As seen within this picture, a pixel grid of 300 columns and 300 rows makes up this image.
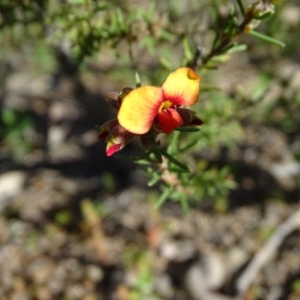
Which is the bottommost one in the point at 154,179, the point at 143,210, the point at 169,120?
the point at 143,210

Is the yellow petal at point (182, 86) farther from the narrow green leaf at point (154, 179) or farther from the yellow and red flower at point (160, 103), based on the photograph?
the narrow green leaf at point (154, 179)

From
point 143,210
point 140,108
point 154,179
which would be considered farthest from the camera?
point 143,210

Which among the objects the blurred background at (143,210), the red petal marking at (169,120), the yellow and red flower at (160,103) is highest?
the yellow and red flower at (160,103)

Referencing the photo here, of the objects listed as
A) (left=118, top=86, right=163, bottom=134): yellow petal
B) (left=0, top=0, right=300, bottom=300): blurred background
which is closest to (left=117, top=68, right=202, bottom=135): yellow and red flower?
(left=118, top=86, right=163, bottom=134): yellow petal

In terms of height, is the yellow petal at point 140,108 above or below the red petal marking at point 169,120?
above

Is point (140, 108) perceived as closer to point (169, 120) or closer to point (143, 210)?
point (169, 120)

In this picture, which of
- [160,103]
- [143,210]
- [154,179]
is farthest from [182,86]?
[143,210]

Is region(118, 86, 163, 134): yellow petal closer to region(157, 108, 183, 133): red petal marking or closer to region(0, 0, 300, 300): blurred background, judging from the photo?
region(157, 108, 183, 133): red petal marking

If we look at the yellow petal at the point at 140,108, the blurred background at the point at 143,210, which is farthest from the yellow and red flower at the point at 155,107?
the blurred background at the point at 143,210
